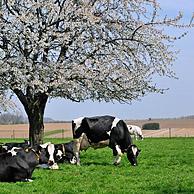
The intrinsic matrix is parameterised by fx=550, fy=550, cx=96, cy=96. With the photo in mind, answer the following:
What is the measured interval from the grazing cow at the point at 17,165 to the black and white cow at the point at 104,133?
15.7 feet

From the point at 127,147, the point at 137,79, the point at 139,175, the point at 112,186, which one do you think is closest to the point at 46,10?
the point at 137,79

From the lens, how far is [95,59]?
77.5 feet

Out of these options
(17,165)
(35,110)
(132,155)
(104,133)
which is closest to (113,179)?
(17,165)

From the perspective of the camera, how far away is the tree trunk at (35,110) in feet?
77.9

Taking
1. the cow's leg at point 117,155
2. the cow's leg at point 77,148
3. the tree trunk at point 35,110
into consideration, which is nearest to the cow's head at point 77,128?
the cow's leg at point 77,148

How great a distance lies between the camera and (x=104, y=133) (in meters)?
21.3

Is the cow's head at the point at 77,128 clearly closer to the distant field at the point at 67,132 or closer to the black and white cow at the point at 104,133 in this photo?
the black and white cow at the point at 104,133

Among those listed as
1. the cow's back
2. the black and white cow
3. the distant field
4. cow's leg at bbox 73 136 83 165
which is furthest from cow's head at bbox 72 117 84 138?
the distant field

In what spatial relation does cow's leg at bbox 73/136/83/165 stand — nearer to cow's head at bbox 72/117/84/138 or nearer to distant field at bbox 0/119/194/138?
cow's head at bbox 72/117/84/138

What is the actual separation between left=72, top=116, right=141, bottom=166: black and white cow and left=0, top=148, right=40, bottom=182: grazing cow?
477 centimetres

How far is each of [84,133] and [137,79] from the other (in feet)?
13.9

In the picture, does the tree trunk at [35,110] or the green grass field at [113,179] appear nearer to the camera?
the green grass field at [113,179]

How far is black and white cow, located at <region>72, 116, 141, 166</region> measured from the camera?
2119 cm

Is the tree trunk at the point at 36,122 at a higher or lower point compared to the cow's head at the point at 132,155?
higher
